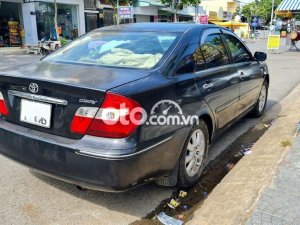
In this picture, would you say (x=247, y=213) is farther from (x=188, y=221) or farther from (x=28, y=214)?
(x=28, y=214)

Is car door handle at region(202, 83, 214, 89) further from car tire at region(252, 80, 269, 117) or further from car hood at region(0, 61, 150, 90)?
car tire at region(252, 80, 269, 117)

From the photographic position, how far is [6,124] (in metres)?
3.09

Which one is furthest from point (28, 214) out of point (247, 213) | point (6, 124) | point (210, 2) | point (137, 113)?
point (210, 2)

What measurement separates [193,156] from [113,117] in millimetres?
1214

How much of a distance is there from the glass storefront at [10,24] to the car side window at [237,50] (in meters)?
20.8

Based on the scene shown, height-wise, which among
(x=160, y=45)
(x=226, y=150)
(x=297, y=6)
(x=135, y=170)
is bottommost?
(x=226, y=150)

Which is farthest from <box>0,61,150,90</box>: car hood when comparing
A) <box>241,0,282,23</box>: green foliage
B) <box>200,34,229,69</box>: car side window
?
<box>241,0,282,23</box>: green foliage

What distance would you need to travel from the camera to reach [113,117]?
2.55 meters

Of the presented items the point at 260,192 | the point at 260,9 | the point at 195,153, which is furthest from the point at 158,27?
the point at 260,9

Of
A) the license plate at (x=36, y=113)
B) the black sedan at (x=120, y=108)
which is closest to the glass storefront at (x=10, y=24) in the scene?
the black sedan at (x=120, y=108)

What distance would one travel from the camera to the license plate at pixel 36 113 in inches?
109

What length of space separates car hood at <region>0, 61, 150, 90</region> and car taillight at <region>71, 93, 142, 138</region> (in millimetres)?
135

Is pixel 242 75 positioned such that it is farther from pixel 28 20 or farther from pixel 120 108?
pixel 28 20

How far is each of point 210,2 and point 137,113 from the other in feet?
235
